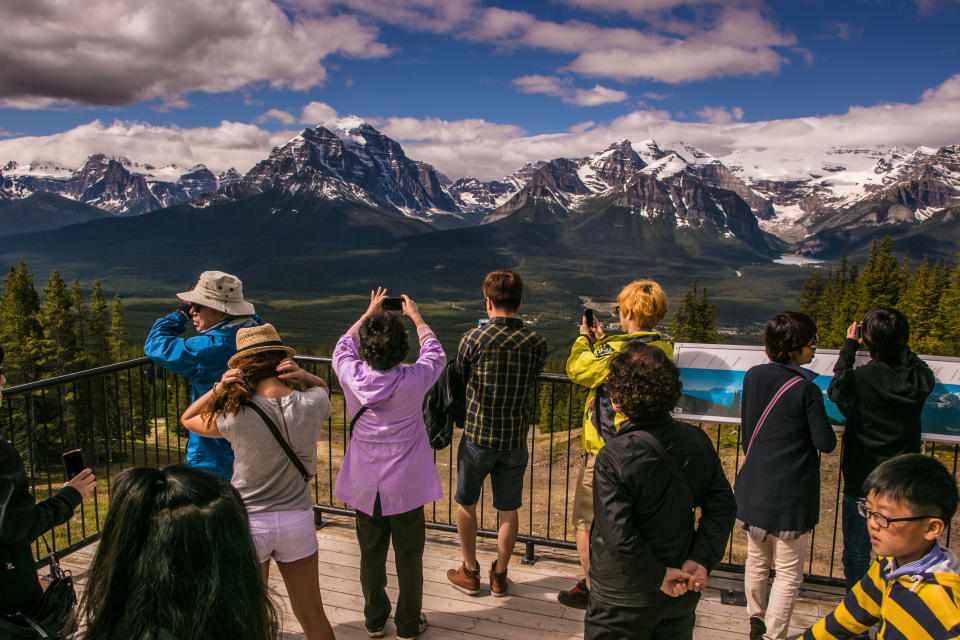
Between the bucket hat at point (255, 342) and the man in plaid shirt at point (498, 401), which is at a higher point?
the bucket hat at point (255, 342)

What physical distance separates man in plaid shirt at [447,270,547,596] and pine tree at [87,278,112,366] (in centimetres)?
3987

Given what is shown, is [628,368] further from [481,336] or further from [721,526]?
[481,336]

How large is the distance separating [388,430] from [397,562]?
3.13 feet

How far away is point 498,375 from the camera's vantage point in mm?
4289

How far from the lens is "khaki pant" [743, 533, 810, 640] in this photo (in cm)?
395

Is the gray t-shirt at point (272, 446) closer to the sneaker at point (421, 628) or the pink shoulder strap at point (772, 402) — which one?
the sneaker at point (421, 628)

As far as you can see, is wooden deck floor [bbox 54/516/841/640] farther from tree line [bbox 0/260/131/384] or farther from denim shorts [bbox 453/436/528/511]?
tree line [bbox 0/260/131/384]

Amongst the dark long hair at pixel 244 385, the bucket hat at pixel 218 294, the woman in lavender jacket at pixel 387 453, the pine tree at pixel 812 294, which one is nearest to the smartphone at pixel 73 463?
the dark long hair at pixel 244 385

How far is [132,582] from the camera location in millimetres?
1512

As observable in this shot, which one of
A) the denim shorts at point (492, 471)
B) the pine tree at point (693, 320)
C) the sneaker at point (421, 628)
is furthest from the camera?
the pine tree at point (693, 320)

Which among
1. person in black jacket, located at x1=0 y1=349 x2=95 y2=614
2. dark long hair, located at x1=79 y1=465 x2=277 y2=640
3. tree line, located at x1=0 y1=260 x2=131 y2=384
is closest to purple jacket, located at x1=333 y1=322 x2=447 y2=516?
person in black jacket, located at x1=0 y1=349 x2=95 y2=614

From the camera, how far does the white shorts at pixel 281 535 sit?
324 cm

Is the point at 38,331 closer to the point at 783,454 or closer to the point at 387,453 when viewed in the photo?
the point at 387,453

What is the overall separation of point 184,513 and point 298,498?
1.92 meters
